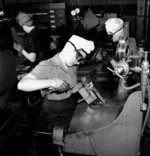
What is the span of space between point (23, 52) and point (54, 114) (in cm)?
152

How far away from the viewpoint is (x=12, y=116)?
3287 millimetres

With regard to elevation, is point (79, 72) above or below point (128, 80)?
below

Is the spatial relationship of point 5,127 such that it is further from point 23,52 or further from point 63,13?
point 63,13

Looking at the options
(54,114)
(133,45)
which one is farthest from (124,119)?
(133,45)

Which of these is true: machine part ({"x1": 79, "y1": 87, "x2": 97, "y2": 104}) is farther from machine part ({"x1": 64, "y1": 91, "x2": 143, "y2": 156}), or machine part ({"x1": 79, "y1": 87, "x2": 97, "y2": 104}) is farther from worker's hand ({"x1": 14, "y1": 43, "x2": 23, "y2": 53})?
worker's hand ({"x1": 14, "y1": 43, "x2": 23, "y2": 53})

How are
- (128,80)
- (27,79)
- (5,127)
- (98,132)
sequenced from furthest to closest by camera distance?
(5,127) → (128,80) → (27,79) → (98,132)

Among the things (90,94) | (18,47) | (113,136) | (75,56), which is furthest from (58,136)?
(18,47)

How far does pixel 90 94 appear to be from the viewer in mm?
1835

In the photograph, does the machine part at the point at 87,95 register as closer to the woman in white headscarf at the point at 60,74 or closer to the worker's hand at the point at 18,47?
the woman in white headscarf at the point at 60,74

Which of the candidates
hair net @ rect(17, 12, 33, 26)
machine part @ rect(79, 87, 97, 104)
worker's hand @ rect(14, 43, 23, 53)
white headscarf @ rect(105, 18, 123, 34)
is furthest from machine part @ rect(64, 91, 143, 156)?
hair net @ rect(17, 12, 33, 26)

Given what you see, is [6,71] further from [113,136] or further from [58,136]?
[113,136]

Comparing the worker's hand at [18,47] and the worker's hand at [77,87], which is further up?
the worker's hand at [18,47]

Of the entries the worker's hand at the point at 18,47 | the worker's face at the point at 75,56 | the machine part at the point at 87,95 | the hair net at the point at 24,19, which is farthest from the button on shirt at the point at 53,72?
the hair net at the point at 24,19

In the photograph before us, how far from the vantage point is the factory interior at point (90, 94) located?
1.43 m
